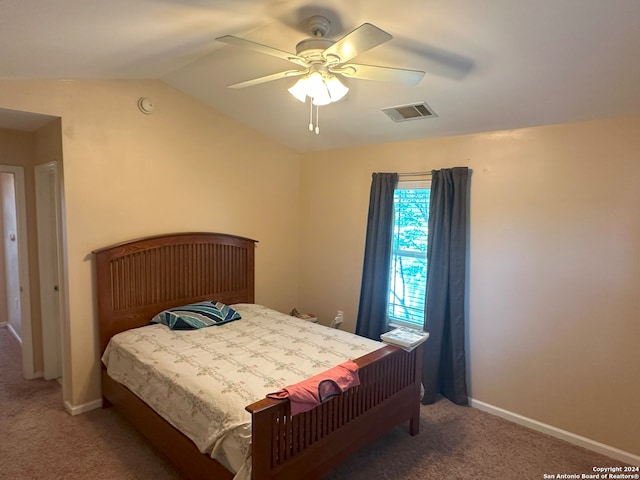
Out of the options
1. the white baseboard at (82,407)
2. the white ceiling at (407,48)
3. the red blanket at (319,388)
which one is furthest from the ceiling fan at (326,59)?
the white baseboard at (82,407)

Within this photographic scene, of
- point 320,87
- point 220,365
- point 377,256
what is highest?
point 320,87

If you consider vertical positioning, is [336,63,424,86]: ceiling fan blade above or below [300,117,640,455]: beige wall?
above

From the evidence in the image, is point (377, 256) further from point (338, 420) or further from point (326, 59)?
point (326, 59)

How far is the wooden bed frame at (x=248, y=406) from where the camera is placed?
6.40 ft

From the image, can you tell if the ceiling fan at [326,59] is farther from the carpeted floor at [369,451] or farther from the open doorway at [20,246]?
the open doorway at [20,246]

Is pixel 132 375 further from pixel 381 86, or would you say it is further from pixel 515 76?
pixel 515 76

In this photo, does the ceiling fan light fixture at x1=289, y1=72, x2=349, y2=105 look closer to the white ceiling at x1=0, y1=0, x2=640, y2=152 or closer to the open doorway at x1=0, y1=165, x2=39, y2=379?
the white ceiling at x1=0, y1=0, x2=640, y2=152

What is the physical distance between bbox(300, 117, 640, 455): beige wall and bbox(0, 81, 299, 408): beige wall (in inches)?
71.3

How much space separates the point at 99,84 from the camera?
301 cm

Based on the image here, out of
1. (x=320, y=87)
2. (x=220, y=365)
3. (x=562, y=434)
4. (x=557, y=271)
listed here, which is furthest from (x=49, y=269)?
(x=562, y=434)

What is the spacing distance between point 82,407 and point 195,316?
113 cm

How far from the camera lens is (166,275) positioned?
3.46 meters

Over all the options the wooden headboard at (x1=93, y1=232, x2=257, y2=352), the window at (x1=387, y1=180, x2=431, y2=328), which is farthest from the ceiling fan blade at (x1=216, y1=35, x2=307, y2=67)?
the wooden headboard at (x1=93, y1=232, x2=257, y2=352)

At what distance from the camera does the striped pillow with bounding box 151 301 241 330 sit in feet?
10.4
